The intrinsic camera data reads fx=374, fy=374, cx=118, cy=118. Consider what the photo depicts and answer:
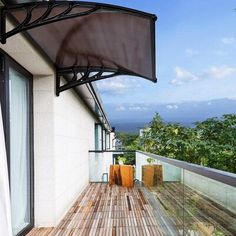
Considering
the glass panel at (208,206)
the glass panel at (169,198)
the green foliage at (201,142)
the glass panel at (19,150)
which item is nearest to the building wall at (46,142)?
the glass panel at (19,150)

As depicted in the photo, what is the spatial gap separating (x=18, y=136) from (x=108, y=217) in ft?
6.97

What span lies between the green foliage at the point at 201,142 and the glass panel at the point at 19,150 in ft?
19.6

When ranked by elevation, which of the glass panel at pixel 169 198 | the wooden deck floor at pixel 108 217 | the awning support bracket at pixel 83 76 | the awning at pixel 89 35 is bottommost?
the wooden deck floor at pixel 108 217

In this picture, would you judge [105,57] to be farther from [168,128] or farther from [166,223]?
[168,128]

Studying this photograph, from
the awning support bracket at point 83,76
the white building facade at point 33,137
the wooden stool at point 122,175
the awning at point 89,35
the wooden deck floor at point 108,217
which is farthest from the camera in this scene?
the wooden stool at point 122,175

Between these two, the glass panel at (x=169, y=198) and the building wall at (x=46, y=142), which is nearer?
the glass panel at (x=169, y=198)

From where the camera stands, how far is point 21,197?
450cm

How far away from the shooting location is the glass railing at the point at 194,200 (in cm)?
199

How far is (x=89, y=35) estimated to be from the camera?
3.91 meters

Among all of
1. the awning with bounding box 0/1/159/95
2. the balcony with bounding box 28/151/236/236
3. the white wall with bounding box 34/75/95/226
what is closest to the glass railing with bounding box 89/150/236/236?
the balcony with bounding box 28/151/236/236

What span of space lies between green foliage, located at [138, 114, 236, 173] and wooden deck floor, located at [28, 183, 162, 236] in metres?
2.55

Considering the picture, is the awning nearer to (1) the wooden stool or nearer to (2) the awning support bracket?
(2) the awning support bracket

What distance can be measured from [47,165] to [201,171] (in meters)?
2.94

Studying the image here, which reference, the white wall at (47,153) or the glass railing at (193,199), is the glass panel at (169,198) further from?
the white wall at (47,153)
